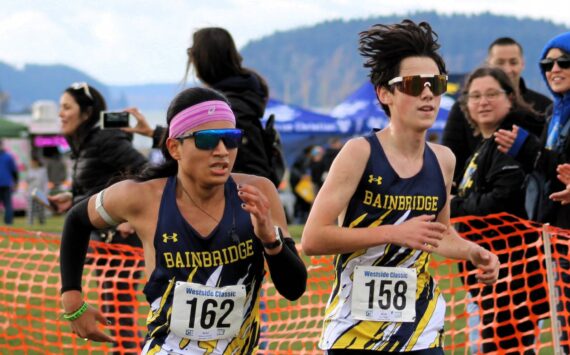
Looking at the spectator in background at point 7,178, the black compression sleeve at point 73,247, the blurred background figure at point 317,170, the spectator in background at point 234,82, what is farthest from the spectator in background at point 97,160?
the blurred background figure at point 317,170

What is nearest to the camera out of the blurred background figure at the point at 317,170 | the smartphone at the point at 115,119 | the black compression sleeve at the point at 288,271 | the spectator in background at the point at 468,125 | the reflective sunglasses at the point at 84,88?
the black compression sleeve at the point at 288,271

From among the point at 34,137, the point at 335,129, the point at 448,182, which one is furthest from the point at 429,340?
the point at 34,137

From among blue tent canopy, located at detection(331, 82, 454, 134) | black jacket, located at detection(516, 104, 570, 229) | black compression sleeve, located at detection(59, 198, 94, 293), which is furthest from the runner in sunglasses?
blue tent canopy, located at detection(331, 82, 454, 134)

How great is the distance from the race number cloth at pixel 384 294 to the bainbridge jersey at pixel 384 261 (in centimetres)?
2

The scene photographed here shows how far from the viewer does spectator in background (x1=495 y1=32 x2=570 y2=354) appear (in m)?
5.19

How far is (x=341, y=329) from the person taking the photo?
3826 millimetres

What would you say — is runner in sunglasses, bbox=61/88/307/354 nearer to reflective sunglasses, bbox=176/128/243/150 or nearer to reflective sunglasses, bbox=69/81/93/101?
reflective sunglasses, bbox=176/128/243/150

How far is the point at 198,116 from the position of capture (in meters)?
3.70

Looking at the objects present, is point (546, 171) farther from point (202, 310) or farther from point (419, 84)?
point (202, 310)

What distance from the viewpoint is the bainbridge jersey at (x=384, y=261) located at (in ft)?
12.4

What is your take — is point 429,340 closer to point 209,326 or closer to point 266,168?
point 209,326

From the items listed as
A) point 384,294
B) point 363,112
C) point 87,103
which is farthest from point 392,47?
point 363,112

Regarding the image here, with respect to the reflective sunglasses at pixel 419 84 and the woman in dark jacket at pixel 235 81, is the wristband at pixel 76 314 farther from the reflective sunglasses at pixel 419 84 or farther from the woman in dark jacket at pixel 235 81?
the woman in dark jacket at pixel 235 81

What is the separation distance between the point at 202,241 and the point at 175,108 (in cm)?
50
